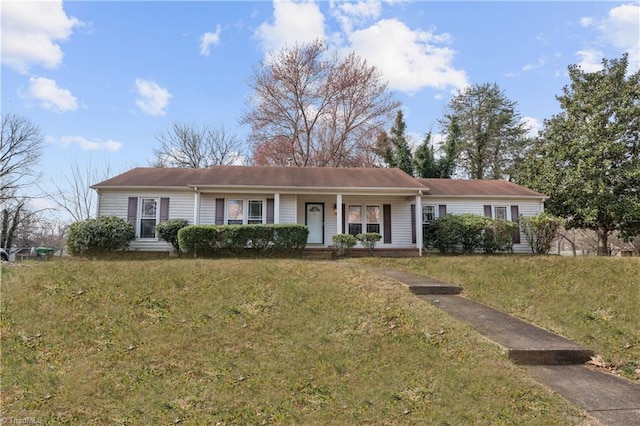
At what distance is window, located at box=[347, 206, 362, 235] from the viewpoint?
1777cm

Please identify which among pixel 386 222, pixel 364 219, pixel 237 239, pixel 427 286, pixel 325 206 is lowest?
pixel 427 286

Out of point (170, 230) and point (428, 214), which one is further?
point (428, 214)

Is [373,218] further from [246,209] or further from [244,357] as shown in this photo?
[244,357]

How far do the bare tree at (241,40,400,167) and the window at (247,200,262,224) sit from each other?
13.3m

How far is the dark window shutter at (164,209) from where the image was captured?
16281 mm

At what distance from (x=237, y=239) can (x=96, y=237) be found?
17.1 ft

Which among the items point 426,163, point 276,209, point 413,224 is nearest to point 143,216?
point 276,209

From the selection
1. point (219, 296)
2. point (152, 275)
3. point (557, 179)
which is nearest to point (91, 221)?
point (152, 275)

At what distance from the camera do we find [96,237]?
14328 millimetres

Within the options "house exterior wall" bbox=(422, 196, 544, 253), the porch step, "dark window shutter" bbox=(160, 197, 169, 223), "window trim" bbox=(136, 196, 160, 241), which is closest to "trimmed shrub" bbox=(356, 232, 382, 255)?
"house exterior wall" bbox=(422, 196, 544, 253)

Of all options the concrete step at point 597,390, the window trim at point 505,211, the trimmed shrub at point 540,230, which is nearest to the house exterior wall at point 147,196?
the window trim at point 505,211

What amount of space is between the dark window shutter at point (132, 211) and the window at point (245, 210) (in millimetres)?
3792

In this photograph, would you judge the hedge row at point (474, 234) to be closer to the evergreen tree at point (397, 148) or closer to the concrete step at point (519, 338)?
the concrete step at point (519, 338)

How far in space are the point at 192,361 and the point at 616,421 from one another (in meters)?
5.05
